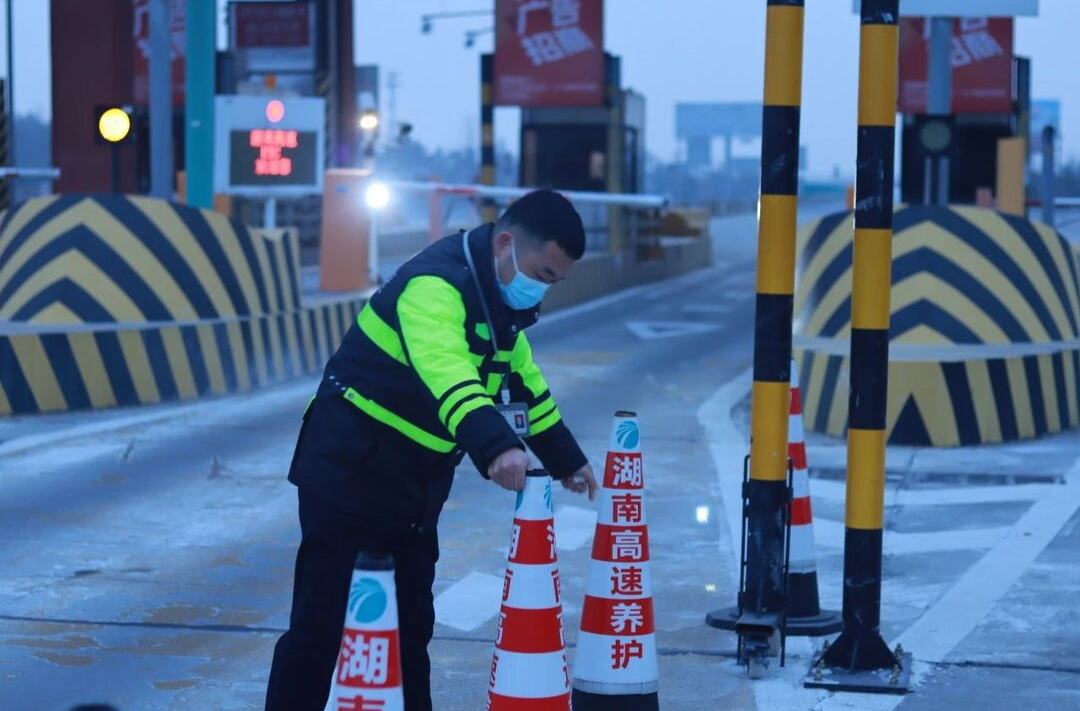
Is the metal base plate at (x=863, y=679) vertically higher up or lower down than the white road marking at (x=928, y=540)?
higher up

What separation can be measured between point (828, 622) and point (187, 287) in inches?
354

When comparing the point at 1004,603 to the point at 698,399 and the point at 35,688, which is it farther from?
the point at 698,399

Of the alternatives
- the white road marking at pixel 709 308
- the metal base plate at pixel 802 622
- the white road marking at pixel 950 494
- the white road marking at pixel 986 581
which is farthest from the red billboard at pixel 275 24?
the metal base plate at pixel 802 622

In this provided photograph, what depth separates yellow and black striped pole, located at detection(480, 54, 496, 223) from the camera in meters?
41.8

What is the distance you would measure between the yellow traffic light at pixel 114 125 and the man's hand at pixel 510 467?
40.5ft

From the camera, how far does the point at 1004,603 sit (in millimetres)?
7504

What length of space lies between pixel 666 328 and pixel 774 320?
18.2 meters

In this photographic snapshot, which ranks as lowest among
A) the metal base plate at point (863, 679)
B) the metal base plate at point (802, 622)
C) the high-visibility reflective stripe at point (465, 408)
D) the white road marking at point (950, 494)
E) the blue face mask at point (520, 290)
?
the white road marking at point (950, 494)

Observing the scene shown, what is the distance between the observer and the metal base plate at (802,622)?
6.99 meters

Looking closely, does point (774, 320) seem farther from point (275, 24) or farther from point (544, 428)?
point (275, 24)

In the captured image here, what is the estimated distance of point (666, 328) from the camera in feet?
80.9

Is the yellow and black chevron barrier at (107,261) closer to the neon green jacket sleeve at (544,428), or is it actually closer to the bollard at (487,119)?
the neon green jacket sleeve at (544,428)

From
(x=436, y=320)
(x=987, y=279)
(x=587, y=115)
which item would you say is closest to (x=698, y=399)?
(x=987, y=279)

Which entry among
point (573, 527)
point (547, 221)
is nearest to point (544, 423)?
point (547, 221)
